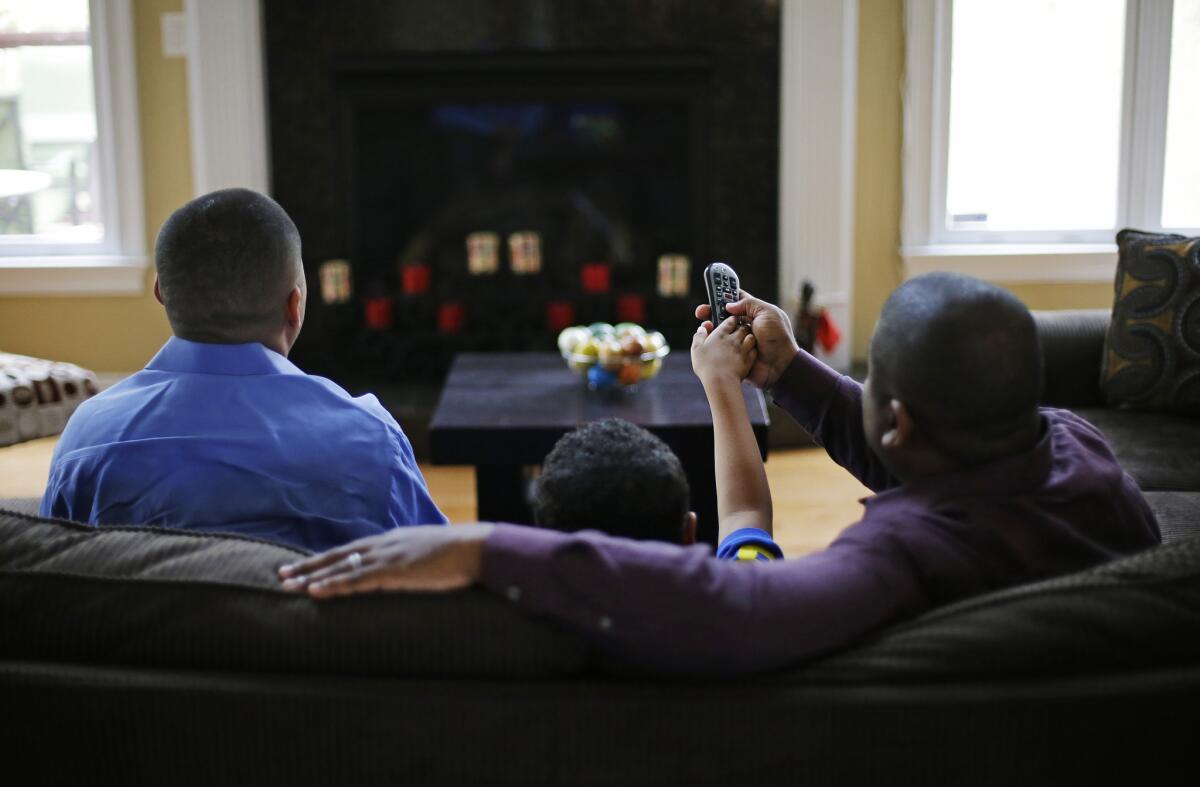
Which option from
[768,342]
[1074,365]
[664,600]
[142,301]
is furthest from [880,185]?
[664,600]

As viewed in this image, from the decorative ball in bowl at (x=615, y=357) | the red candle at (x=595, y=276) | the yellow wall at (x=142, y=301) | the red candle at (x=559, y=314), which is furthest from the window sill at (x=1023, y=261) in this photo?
the yellow wall at (x=142, y=301)

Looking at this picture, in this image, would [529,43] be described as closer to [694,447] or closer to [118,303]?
[118,303]

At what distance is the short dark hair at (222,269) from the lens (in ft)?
4.61

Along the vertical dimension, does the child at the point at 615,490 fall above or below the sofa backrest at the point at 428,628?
above

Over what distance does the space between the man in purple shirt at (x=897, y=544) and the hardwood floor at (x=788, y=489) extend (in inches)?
75.3

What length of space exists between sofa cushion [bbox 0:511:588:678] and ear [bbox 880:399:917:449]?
348 mm

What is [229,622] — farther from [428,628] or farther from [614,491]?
[614,491]

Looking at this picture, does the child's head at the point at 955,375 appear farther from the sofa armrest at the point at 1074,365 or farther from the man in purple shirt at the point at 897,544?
the sofa armrest at the point at 1074,365

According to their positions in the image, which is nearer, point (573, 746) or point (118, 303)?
point (573, 746)

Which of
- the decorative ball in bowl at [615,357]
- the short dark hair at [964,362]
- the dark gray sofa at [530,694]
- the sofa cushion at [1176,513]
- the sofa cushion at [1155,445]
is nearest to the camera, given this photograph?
the dark gray sofa at [530,694]

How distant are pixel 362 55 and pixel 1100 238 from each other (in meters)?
2.56

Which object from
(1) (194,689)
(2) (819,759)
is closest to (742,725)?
(2) (819,759)

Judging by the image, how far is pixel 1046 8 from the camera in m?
4.16

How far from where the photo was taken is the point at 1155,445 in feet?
8.02
